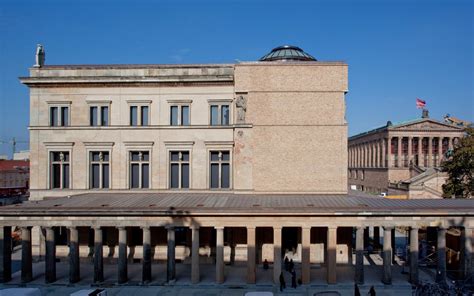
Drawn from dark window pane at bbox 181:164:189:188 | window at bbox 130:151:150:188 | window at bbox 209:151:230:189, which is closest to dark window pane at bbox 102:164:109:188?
window at bbox 130:151:150:188

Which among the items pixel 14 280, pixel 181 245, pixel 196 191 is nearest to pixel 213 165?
pixel 196 191

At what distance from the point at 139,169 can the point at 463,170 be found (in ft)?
143

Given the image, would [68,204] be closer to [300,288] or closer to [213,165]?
[213,165]

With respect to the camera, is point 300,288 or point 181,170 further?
point 181,170

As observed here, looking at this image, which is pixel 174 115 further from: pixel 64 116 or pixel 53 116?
pixel 53 116

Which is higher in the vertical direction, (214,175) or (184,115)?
(184,115)

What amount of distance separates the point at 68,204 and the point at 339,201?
76.8 ft

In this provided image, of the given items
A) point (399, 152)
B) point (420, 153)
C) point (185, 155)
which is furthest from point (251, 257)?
point (420, 153)

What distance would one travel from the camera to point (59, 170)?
3775cm

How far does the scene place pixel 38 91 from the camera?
37344mm

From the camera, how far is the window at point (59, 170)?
37.5 meters

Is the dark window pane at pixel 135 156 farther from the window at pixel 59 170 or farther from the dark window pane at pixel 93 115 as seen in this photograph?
the window at pixel 59 170

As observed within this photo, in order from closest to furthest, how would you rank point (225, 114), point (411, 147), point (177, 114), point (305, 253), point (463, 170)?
point (305, 253) < point (225, 114) < point (177, 114) < point (463, 170) < point (411, 147)

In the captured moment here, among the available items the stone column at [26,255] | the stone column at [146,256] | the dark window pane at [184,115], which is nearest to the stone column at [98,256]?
the stone column at [146,256]
